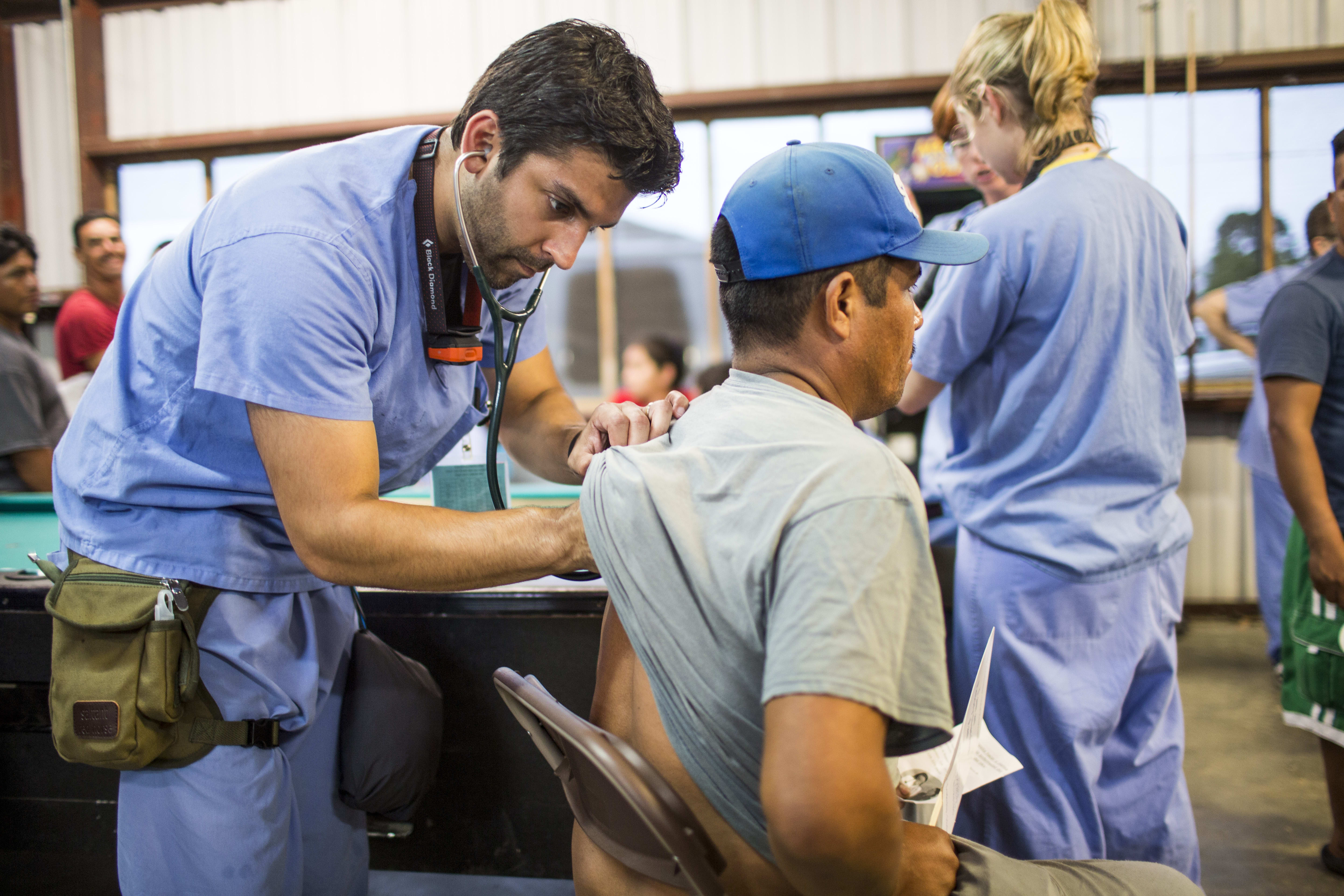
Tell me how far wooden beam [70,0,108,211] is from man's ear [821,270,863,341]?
6122mm

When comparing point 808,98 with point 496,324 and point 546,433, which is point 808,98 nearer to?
point 546,433

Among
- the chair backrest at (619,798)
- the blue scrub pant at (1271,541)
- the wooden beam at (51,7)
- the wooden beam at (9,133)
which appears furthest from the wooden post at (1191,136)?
the wooden beam at (9,133)

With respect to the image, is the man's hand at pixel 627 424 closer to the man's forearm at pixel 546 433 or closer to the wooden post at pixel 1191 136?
the man's forearm at pixel 546 433

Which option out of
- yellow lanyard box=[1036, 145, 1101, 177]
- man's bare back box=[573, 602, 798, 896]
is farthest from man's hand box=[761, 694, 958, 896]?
yellow lanyard box=[1036, 145, 1101, 177]

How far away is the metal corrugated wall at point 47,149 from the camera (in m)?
5.51

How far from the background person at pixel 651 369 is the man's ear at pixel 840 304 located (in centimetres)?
316

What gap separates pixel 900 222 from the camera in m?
0.91

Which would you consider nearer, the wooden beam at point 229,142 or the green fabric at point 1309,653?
the green fabric at point 1309,653

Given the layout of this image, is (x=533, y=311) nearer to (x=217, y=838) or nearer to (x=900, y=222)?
(x=900, y=222)

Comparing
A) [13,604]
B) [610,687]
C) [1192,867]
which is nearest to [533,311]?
[610,687]

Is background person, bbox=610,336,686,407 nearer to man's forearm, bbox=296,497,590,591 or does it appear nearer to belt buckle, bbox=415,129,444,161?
belt buckle, bbox=415,129,444,161

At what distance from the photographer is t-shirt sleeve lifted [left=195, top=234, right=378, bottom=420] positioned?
3.28 ft

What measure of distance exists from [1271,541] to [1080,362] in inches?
84.5

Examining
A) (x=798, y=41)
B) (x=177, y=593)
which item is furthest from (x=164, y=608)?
(x=798, y=41)
